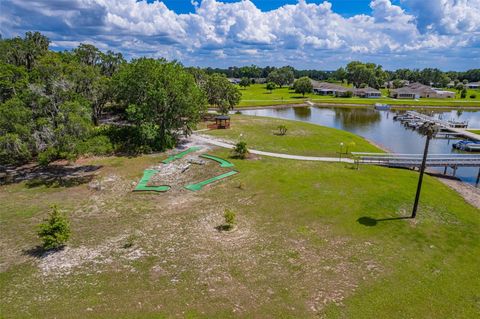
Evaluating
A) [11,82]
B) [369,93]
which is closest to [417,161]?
[11,82]

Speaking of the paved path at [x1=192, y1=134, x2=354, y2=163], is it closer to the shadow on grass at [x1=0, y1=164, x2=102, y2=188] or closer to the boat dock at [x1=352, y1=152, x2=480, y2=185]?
the boat dock at [x1=352, y1=152, x2=480, y2=185]

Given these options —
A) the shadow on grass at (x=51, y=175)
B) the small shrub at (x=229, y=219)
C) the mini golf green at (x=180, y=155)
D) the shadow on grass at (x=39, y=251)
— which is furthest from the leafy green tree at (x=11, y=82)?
the small shrub at (x=229, y=219)

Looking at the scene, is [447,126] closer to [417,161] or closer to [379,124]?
[379,124]

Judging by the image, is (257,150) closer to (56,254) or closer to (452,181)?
(452,181)

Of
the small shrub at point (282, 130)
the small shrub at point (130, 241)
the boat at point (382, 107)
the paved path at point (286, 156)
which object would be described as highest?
the boat at point (382, 107)

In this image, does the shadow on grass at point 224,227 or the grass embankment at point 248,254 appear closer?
the grass embankment at point 248,254

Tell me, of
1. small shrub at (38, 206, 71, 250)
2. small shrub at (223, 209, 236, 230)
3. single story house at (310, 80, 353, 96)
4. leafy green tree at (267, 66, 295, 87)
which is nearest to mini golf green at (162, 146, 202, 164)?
small shrub at (223, 209, 236, 230)

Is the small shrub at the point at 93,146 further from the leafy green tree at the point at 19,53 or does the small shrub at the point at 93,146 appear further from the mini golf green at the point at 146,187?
the leafy green tree at the point at 19,53
